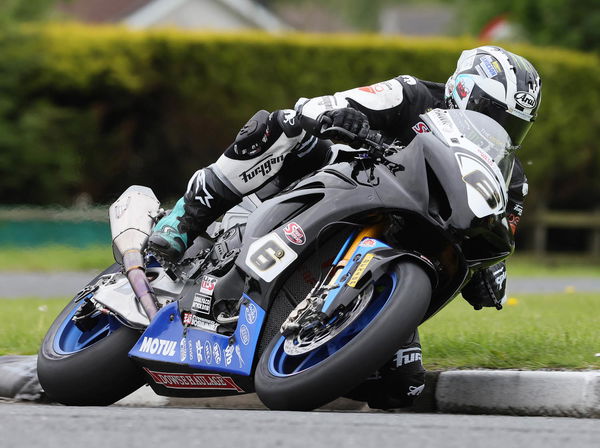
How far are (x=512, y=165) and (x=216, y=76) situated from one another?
1429cm

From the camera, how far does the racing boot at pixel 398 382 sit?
4.71 m

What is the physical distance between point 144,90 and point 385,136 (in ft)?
46.3

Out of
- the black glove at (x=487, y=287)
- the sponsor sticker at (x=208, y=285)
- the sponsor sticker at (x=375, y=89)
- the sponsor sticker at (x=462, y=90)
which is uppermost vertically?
the sponsor sticker at (x=375, y=89)

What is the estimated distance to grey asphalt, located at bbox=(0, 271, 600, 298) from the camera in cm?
1140

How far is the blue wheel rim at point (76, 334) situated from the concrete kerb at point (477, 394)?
0.23 meters

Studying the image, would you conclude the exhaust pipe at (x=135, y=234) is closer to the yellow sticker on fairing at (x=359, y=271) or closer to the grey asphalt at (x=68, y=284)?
the yellow sticker on fairing at (x=359, y=271)

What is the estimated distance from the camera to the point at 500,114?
A: 4.69 metres

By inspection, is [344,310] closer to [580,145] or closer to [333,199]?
[333,199]

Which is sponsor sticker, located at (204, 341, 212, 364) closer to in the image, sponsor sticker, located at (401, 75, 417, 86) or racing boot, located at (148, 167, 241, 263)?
racing boot, located at (148, 167, 241, 263)

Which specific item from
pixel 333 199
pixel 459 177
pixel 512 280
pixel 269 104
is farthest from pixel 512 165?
pixel 269 104

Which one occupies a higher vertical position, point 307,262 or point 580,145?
point 307,262

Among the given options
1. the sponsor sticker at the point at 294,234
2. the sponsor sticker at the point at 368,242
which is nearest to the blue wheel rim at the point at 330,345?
the sponsor sticker at the point at 368,242

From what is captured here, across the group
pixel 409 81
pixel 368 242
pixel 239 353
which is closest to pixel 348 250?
pixel 368 242

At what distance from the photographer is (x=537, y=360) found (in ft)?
16.5
